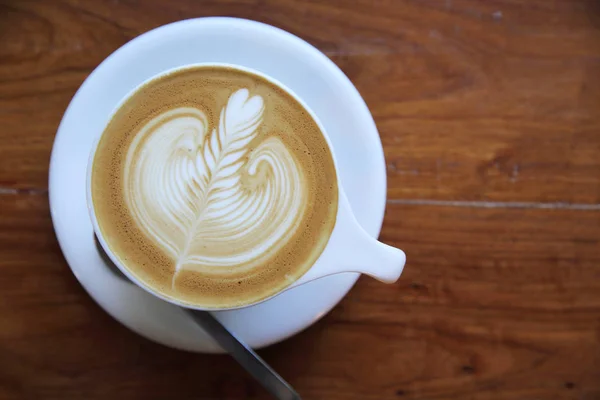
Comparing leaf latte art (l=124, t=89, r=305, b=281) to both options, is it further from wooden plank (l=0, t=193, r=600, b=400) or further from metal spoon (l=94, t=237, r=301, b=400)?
wooden plank (l=0, t=193, r=600, b=400)

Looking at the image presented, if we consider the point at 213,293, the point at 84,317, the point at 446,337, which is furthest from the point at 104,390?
the point at 446,337

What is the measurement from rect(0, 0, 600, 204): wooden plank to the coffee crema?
0.96 feet

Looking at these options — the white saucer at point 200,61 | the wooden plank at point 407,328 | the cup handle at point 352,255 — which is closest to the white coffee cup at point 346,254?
the cup handle at point 352,255

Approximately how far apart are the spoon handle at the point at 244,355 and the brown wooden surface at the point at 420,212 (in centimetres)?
15

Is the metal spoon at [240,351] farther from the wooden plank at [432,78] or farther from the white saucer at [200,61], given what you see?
the wooden plank at [432,78]

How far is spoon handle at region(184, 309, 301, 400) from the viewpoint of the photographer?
33.7 inches

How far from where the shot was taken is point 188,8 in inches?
40.3

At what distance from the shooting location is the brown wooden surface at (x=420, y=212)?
3.30 ft

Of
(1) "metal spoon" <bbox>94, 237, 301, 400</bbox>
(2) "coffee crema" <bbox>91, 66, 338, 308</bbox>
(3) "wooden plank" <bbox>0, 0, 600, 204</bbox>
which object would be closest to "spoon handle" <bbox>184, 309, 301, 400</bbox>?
(1) "metal spoon" <bbox>94, 237, 301, 400</bbox>

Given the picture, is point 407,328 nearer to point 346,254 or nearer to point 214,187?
point 346,254

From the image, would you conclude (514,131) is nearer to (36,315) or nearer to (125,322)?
(125,322)

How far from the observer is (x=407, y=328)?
3.40 ft

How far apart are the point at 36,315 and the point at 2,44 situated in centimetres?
49

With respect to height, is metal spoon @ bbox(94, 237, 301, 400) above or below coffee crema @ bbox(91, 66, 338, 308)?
below
